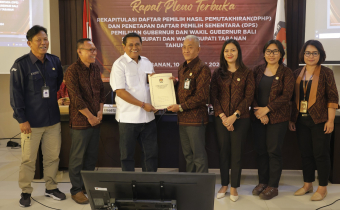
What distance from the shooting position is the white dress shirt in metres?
2.63

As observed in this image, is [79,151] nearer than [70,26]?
Yes

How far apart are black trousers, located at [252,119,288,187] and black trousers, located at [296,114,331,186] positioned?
0.21 metres

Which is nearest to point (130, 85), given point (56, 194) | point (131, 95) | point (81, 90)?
point (131, 95)

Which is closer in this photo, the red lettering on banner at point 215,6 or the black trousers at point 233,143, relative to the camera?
the black trousers at point 233,143

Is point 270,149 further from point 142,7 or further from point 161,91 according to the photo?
point 142,7

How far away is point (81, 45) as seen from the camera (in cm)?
260

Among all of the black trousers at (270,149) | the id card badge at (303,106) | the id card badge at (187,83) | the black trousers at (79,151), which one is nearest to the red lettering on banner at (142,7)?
the id card badge at (187,83)

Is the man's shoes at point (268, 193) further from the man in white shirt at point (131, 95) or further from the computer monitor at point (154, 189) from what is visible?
the computer monitor at point (154, 189)

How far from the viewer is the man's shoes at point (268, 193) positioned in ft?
9.08

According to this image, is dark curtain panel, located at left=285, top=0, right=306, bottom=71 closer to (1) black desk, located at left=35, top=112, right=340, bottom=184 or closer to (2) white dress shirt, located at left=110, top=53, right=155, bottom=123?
(1) black desk, located at left=35, top=112, right=340, bottom=184

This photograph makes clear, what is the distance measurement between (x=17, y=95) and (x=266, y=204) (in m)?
2.45

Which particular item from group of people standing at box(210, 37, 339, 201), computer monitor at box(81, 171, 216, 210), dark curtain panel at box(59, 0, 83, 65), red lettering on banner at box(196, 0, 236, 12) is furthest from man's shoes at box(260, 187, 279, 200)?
dark curtain panel at box(59, 0, 83, 65)

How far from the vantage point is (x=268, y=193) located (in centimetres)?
277

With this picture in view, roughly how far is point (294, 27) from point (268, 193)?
9.37ft
